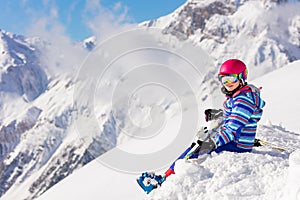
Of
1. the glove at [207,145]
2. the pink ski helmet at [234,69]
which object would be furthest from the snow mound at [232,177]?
the pink ski helmet at [234,69]

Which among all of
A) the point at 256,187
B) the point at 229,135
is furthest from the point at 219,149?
the point at 256,187

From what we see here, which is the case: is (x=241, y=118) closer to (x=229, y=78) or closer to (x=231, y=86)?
(x=231, y=86)

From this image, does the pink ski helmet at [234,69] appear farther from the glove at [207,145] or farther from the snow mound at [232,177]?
the snow mound at [232,177]

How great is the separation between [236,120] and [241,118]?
0.09 meters

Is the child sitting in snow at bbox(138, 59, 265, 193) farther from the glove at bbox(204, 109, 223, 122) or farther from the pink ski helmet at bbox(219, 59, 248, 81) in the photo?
the glove at bbox(204, 109, 223, 122)

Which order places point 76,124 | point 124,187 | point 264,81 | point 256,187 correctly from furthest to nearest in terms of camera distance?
point 264,81 < point 124,187 < point 76,124 < point 256,187

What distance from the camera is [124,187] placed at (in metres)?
11.6

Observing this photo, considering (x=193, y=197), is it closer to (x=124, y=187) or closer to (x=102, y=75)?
(x=102, y=75)

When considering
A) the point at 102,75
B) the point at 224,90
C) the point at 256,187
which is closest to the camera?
the point at 256,187

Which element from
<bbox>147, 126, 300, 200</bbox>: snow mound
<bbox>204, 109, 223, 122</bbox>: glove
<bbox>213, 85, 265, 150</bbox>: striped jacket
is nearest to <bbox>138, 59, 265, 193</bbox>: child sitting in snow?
<bbox>213, 85, 265, 150</bbox>: striped jacket

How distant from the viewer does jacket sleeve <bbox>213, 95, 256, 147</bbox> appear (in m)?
5.83

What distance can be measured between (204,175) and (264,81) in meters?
17.9

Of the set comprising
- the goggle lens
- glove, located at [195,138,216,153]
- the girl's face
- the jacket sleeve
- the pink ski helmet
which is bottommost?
glove, located at [195,138,216,153]

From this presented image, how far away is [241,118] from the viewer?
5.83 meters
